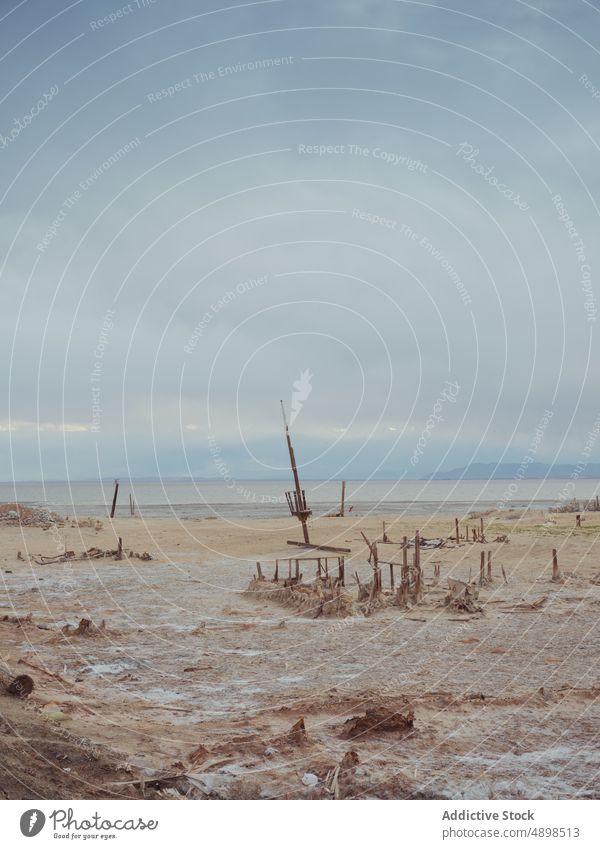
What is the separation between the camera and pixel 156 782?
308 inches

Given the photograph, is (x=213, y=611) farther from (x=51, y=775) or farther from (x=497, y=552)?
(x=497, y=552)

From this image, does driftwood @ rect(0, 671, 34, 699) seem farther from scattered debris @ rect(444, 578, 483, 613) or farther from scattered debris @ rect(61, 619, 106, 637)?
scattered debris @ rect(444, 578, 483, 613)

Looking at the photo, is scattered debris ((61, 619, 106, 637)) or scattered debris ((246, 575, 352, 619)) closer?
scattered debris ((61, 619, 106, 637))

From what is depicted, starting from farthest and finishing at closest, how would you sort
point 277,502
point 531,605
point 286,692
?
point 277,502 → point 531,605 → point 286,692

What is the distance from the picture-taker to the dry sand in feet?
26.5

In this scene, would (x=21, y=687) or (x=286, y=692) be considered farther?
(x=286, y=692)

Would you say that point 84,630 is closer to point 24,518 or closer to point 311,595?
point 311,595

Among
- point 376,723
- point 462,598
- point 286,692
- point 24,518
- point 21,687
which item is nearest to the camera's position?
point 376,723

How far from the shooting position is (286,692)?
12.1 m

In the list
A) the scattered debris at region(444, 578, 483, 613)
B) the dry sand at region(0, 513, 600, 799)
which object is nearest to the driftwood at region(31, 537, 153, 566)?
the dry sand at region(0, 513, 600, 799)

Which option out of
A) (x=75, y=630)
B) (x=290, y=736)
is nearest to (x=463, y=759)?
(x=290, y=736)

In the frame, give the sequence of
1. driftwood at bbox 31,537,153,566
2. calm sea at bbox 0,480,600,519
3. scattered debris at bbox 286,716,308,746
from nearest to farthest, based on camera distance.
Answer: scattered debris at bbox 286,716,308,746
driftwood at bbox 31,537,153,566
calm sea at bbox 0,480,600,519

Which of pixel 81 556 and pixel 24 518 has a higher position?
pixel 24 518

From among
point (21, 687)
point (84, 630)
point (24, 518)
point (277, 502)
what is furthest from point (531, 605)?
point (277, 502)
